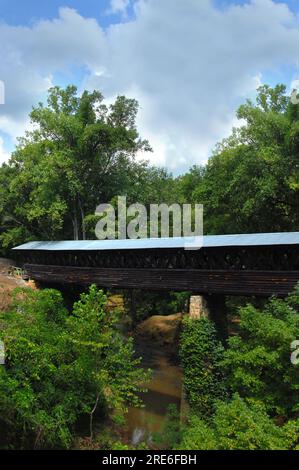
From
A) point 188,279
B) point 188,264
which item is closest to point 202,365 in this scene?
point 188,279

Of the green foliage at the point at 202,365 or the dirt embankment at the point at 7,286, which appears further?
the dirt embankment at the point at 7,286

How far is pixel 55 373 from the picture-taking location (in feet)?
37.5

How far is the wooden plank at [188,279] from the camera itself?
43.6ft

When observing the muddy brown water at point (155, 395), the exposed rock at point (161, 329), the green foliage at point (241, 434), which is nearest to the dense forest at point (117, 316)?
the green foliage at point (241, 434)

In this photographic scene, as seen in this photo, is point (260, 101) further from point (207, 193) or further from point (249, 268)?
point (249, 268)

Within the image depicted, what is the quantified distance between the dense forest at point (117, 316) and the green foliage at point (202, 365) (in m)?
0.04

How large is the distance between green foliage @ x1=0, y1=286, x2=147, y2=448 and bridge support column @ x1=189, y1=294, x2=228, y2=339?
315 centimetres

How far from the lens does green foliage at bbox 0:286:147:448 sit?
33.9ft

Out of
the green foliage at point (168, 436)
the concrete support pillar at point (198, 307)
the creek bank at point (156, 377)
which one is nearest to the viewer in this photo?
the green foliage at point (168, 436)

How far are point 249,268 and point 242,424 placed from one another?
6.70 metres

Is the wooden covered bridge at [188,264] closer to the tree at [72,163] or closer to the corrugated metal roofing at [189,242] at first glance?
the corrugated metal roofing at [189,242]

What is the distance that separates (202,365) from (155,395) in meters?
5.10

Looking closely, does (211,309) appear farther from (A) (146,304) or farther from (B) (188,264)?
(A) (146,304)

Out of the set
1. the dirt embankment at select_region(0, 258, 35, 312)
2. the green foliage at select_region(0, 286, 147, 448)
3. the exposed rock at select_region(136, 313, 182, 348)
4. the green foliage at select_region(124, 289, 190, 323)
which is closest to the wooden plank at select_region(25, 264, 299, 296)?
the dirt embankment at select_region(0, 258, 35, 312)
